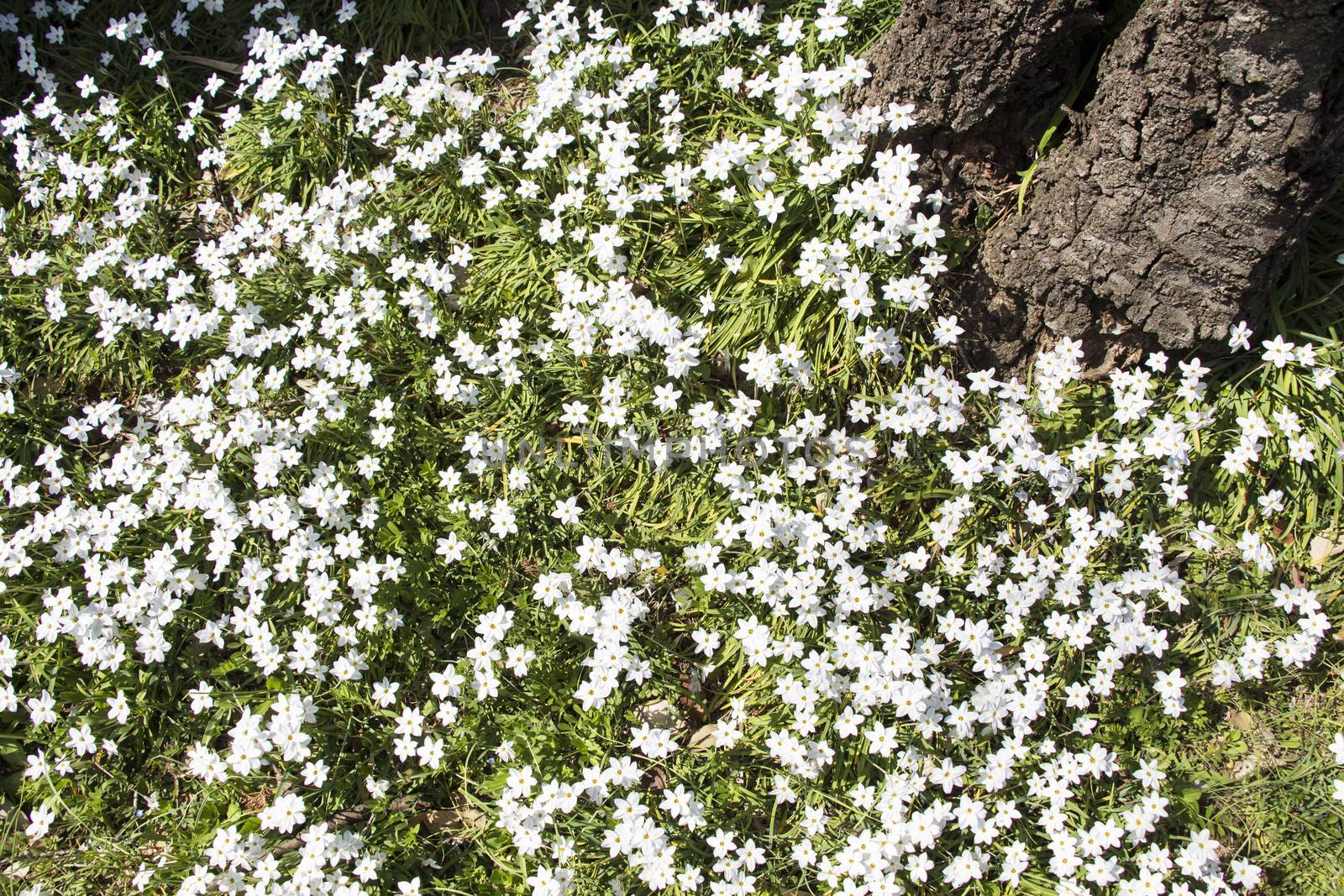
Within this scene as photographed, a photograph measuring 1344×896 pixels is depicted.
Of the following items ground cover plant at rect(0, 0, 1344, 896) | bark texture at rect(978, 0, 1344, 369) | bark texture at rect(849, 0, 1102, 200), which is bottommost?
ground cover plant at rect(0, 0, 1344, 896)

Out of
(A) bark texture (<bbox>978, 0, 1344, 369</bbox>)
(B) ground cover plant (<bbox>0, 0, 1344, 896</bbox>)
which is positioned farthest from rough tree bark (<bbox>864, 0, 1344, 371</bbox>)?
(B) ground cover plant (<bbox>0, 0, 1344, 896</bbox>)

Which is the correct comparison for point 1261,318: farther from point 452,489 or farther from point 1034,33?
point 452,489

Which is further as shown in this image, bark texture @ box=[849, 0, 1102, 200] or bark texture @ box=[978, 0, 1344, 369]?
bark texture @ box=[849, 0, 1102, 200]

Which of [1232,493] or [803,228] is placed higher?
[803,228]

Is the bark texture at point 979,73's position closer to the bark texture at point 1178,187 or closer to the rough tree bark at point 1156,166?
the rough tree bark at point 1156,166

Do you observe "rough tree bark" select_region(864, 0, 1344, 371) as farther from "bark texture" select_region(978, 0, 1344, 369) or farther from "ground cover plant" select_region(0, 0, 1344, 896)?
"ground cover plant" select_region(0, 0, 1344, 896)

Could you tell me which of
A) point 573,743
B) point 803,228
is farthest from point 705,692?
point 803,228

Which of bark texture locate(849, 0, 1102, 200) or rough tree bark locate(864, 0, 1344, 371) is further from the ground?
bark texture locate(849, 0, 1102, 200)

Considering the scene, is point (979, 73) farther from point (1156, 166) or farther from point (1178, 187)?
point (1178, 187)
